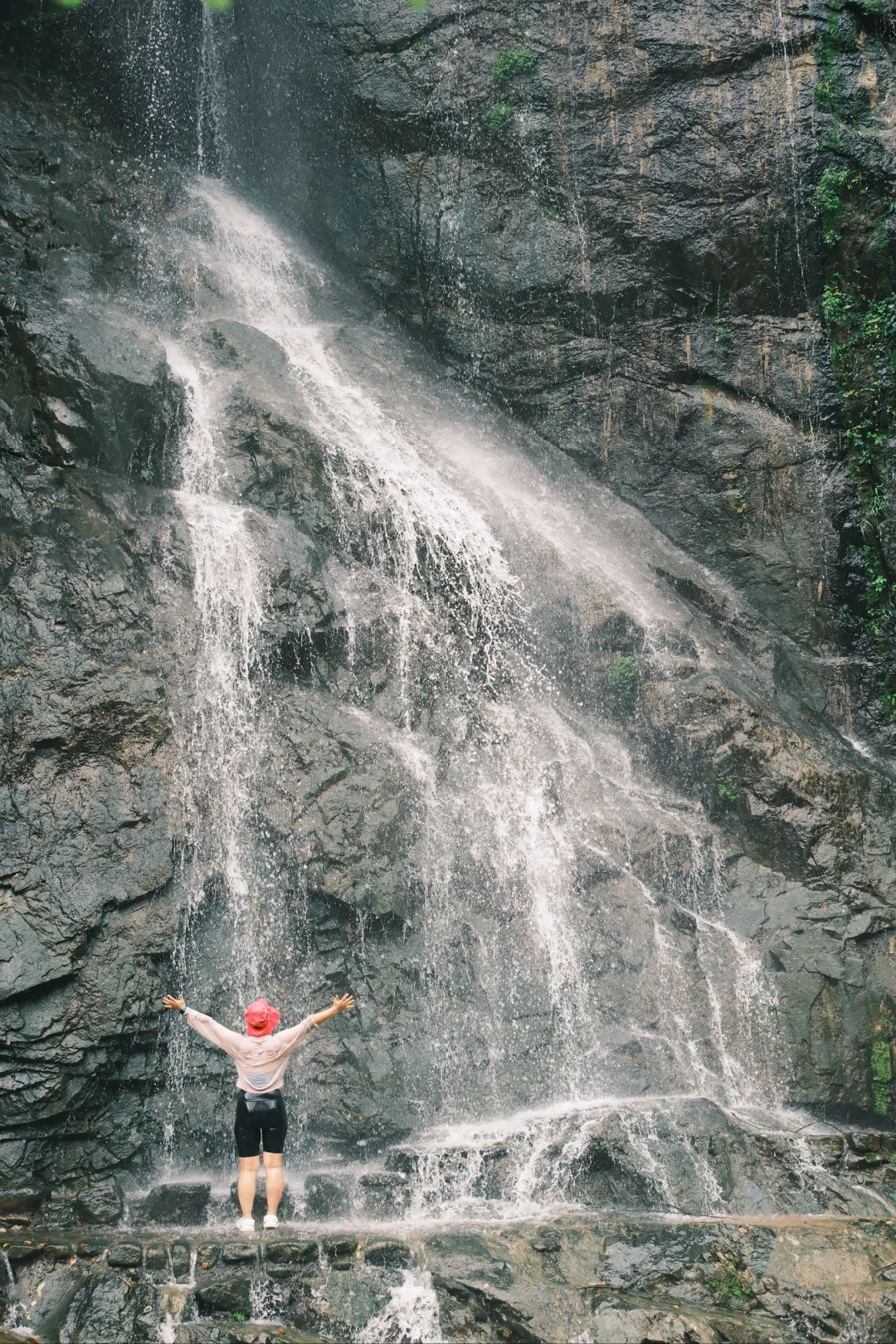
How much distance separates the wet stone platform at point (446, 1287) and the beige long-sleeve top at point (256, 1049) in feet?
3.45

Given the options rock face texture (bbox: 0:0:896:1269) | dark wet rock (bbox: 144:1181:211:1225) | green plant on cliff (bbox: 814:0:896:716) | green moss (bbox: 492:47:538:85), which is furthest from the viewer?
green moss (bbox: 492:47:538:85)

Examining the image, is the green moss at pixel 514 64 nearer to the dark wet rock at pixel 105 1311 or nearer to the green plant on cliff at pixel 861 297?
the green plant on cliff at pixel 861 297

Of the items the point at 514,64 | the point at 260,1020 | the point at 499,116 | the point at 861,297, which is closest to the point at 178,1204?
the point at 260,1020

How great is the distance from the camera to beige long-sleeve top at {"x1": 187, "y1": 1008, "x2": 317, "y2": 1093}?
698 cm

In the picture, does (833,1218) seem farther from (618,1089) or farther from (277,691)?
(277,691)

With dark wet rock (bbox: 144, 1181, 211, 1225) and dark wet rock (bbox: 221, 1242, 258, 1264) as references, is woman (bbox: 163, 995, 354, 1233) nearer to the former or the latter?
dark wet rock (bbox: 221, 1242, 258, 1264)

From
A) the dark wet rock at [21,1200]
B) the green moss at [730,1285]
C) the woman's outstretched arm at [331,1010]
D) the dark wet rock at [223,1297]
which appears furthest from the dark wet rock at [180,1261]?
the green moss at [730,1285]

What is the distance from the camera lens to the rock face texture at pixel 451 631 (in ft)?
28.2

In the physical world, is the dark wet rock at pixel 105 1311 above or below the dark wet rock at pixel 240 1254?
below

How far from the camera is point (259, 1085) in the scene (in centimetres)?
701

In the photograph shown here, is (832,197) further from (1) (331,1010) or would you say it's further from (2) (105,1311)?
(2) (105,1311)

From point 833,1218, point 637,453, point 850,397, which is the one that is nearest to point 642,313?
point 637,453

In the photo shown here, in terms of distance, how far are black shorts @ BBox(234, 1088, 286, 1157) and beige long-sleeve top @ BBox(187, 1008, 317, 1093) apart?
6cm

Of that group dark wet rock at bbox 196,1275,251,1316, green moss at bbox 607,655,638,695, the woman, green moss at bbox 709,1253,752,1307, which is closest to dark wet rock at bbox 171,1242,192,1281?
dark wet rock at bbox 196,1275,251,1316
